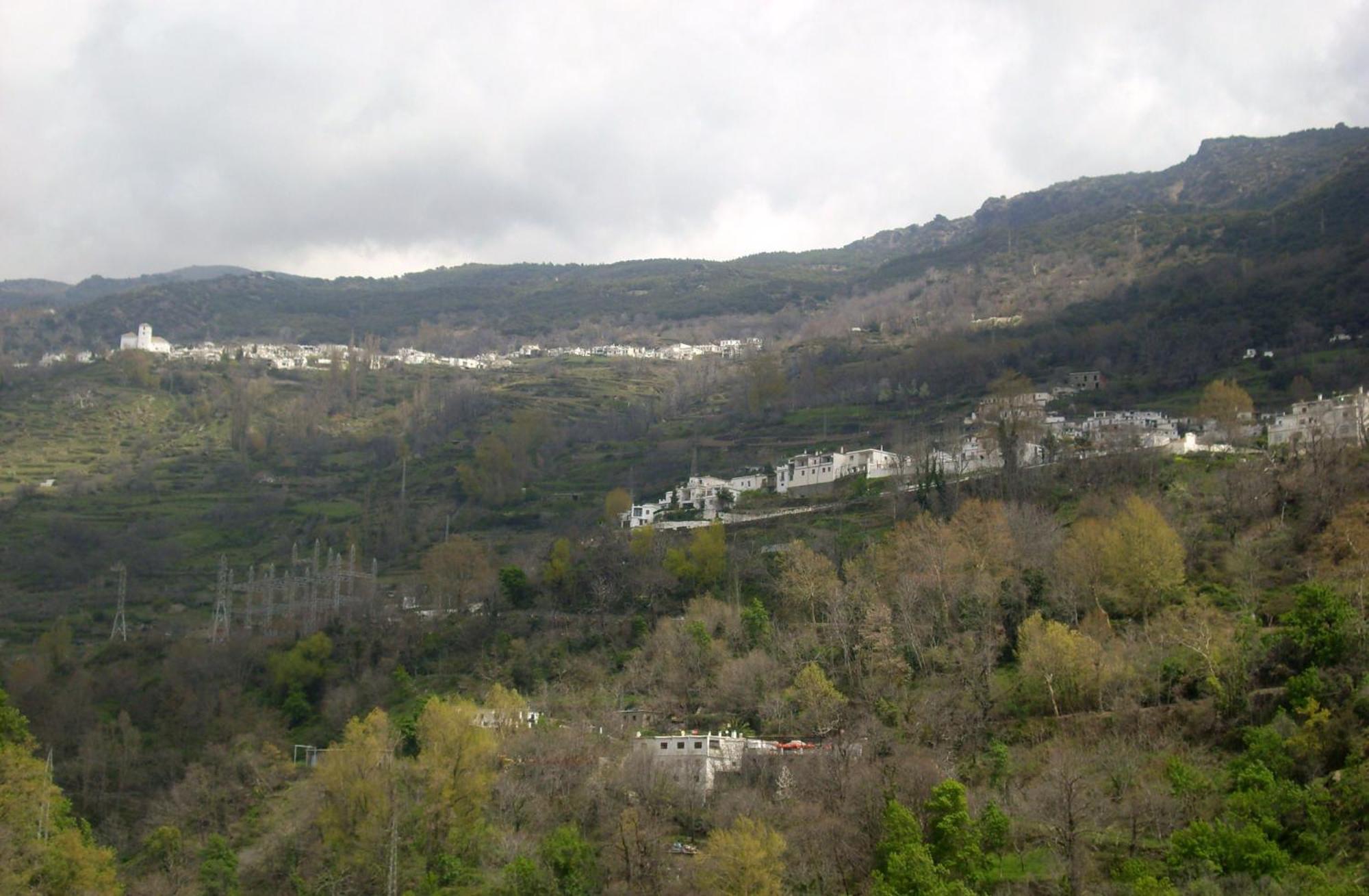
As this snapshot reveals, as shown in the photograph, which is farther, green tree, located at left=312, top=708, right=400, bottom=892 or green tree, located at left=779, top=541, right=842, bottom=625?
green tree, located at left=779, top=541, right=842, bottom=625

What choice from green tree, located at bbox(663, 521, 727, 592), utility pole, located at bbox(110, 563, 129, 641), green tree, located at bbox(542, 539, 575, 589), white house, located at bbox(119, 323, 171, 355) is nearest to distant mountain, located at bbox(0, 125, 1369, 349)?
white house, located at bbox(119, 323, 171, 355)

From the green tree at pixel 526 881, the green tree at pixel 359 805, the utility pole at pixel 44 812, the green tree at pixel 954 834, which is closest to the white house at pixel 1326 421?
the green tree at pixel 954 834

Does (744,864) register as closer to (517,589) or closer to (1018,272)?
(517,589)

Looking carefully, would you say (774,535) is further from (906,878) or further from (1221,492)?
(906,878)

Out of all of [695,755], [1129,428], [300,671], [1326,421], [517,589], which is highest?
[1326,421]

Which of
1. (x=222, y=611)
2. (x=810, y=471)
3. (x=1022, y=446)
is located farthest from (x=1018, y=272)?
(x=222, y=611)

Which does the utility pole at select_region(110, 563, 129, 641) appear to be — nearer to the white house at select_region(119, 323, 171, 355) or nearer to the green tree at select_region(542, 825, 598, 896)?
the green tree at select_region(542, 825, 598, 896)
